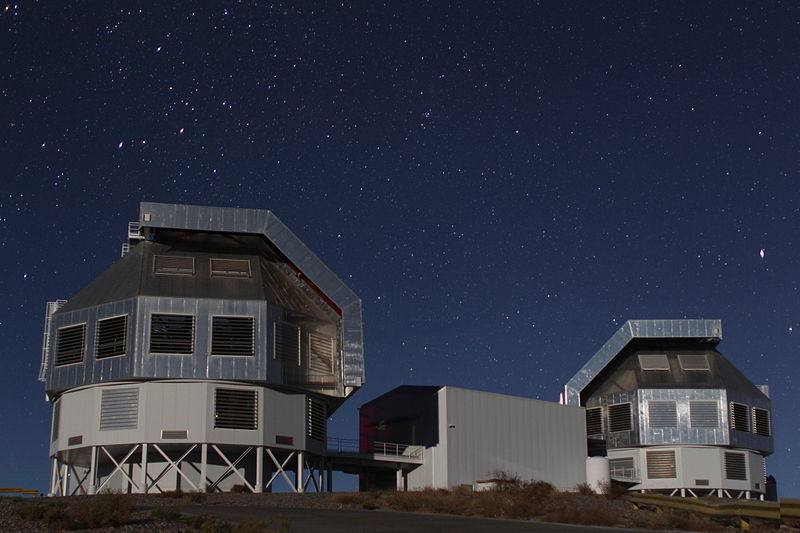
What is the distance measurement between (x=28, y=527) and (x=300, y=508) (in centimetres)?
1048

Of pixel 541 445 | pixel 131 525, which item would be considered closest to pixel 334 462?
pixel 541 445

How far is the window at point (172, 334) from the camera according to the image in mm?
37438

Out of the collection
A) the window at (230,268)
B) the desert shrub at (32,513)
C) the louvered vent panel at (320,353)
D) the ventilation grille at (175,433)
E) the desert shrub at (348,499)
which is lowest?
the desert shrub at (348,499)

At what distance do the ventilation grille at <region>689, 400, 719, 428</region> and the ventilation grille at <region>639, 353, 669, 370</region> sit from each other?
9.19 feet

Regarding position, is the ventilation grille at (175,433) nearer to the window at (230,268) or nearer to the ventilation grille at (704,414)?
the window at (230,268)

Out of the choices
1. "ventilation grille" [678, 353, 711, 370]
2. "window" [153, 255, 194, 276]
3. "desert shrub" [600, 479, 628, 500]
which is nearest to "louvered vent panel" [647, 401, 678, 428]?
"ventilation grille" [678, 353, 711, 370]

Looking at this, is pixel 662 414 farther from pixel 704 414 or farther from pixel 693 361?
pixel 693 361

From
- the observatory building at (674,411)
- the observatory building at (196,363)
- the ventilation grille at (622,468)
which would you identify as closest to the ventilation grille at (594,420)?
the observatory building at (674,411)

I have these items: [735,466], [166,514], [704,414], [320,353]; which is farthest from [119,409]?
[735,466]

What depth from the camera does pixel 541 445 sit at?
47.4 metres

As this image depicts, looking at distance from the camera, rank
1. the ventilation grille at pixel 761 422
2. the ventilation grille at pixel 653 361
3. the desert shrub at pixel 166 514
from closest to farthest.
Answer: the desert shrub at pixel 166 514 → the ventilation grille at pixel 761 422 → the ventilation grille at pixel 653 361

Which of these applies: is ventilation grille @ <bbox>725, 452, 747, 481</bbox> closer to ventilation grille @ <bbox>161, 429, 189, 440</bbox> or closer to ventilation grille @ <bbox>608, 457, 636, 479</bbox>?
ventilation grille @ <bbox>608, 457, 636, 479</bbox>

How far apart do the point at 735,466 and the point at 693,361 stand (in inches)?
224

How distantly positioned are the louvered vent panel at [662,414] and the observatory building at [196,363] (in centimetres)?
1830
